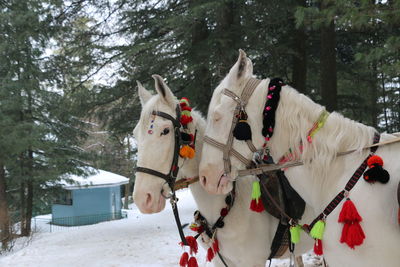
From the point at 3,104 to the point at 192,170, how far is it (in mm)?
11370

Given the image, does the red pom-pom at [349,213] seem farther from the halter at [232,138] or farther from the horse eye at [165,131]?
the horse eye at [165,131]

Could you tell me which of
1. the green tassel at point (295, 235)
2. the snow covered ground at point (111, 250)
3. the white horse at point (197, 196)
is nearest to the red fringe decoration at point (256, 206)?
the white horse at point (197, 196)

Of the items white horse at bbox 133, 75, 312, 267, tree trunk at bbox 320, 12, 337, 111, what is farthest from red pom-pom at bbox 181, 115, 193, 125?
tree trunk at bbox 320, 12, 337, 111

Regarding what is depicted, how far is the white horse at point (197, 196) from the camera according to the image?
282 centimetres

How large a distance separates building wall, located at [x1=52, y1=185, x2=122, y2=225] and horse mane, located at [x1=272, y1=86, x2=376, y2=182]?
931 inches

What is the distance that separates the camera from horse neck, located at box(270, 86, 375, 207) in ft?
7.18

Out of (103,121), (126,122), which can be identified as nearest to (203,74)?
Result: (126,122)

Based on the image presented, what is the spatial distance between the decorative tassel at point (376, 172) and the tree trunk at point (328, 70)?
8.03 meters

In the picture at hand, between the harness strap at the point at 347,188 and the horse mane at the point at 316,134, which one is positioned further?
the horse mane at the point at 316,134

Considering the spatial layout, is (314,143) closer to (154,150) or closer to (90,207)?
(154,150)

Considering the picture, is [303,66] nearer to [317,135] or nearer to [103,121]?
[103,121]

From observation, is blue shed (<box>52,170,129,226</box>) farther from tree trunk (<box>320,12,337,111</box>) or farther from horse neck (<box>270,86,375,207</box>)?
horse neck (<box>270,86,375,207</box>)

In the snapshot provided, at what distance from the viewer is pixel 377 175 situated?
1966 mm

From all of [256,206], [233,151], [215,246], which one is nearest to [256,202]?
[256,206]
